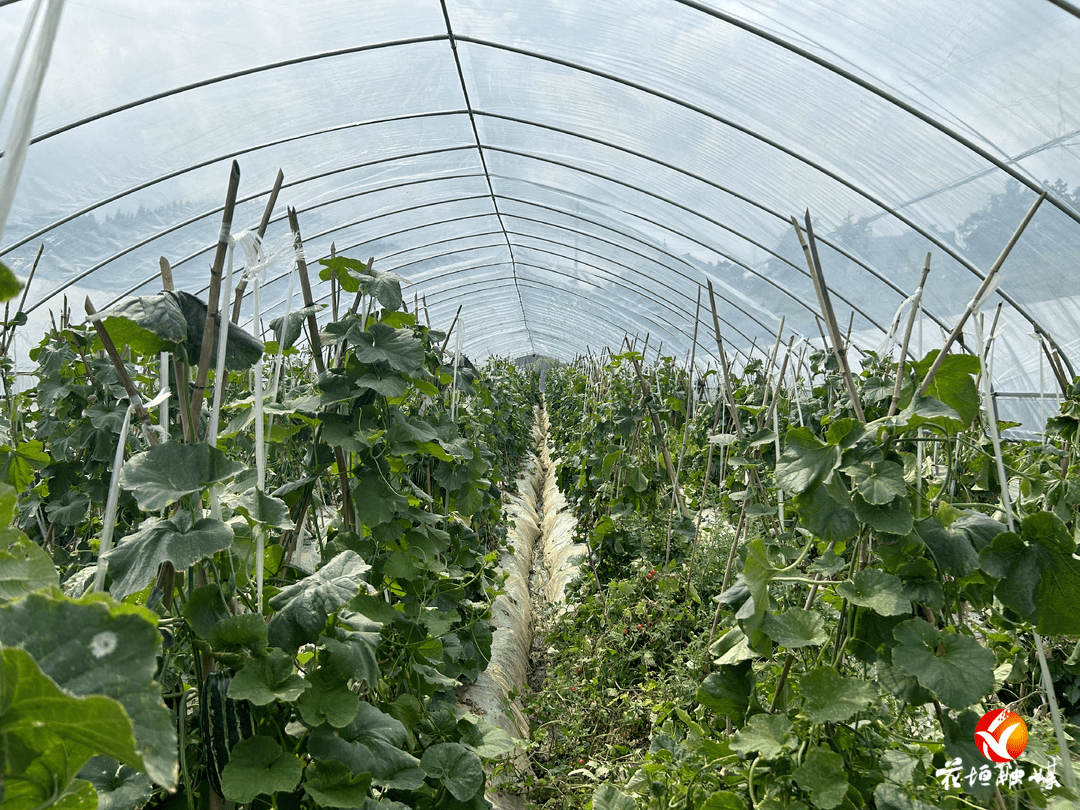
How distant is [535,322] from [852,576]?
1837 centimetres

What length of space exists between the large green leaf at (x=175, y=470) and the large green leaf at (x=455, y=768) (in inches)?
34.9

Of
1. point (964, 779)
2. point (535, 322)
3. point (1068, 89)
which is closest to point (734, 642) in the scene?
point (964, 779)

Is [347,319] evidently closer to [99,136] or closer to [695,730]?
[695,730]

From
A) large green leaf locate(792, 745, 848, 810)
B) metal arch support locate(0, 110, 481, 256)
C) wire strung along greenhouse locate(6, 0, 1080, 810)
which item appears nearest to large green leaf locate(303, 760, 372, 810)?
wire strung along greenhouse locate(6, 0, 1080, 810)

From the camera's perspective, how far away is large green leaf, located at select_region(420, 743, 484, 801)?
159 cm

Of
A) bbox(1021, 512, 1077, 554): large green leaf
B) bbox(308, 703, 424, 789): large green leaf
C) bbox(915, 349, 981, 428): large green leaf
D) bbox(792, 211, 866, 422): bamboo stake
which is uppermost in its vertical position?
bbox(792, 211, 866, 422): bamboo stake

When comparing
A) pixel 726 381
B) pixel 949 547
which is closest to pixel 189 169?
pixel 726 381

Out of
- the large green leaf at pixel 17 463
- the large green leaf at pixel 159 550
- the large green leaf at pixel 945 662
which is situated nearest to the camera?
the large green leaf at pixel 159 550

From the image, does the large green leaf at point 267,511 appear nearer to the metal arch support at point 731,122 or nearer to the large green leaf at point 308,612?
the large green leaf at point 308,612

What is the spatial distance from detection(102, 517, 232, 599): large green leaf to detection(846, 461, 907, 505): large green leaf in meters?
1.05

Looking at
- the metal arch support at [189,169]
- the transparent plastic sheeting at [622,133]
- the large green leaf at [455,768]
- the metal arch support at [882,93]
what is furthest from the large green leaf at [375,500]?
the metal arch support at [189,169]

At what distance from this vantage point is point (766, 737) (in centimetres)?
131

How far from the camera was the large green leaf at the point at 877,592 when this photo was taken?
1.16 meters

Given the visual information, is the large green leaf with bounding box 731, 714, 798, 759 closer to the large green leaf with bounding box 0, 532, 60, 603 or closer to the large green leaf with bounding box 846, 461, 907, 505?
the large green leaf with bounding box 846, 461, 907, 505
